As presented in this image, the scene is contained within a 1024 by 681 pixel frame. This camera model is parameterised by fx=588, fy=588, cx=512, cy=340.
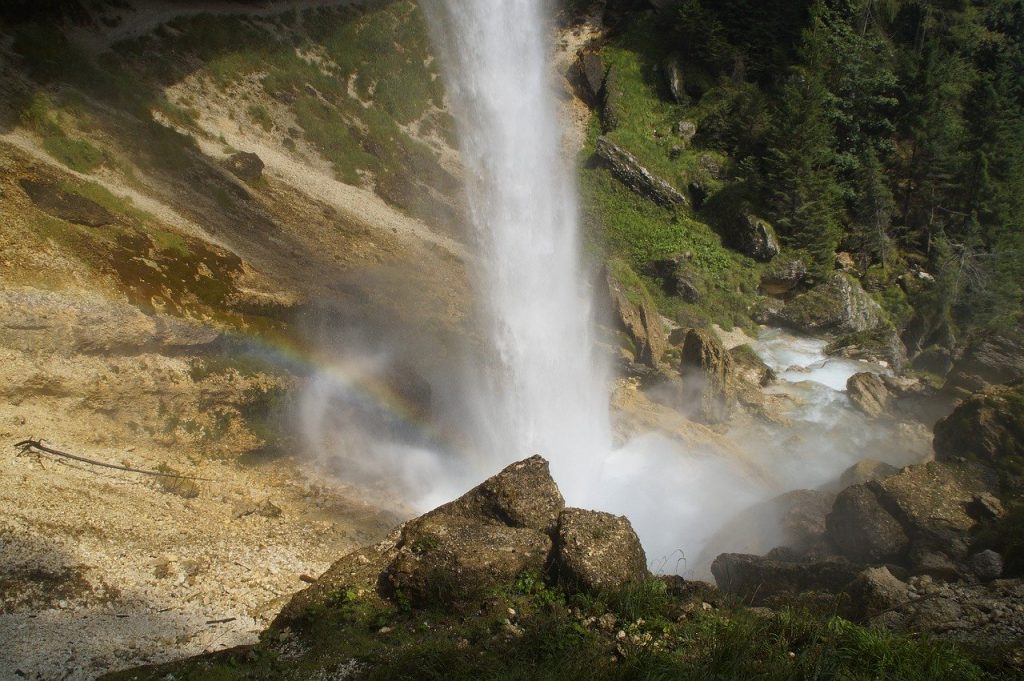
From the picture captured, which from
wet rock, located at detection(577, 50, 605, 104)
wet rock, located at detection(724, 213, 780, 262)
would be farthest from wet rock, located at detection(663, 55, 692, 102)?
wet rock, located at detection(724, 213, 780, 262)

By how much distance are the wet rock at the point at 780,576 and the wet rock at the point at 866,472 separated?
20.6ft

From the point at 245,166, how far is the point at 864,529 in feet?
81.2

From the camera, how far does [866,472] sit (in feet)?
54.1

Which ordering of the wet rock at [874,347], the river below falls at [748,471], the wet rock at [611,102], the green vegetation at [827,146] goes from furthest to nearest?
the wet rock at [611,102]
the green vegetation at [827,146]
the wet rock at [874,347]
the river below falls at [748,471]

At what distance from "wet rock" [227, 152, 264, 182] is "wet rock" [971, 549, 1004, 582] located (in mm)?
25613

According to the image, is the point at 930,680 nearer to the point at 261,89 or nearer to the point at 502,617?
the point at 502,617

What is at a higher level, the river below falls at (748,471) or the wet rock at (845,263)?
the wet rock at (845,263)

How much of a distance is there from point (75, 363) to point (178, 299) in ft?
10.3

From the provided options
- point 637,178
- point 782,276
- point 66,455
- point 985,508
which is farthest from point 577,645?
point 637,178

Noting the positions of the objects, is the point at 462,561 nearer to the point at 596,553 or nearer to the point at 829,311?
the point at 596,553

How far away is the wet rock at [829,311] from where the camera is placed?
3259 cm

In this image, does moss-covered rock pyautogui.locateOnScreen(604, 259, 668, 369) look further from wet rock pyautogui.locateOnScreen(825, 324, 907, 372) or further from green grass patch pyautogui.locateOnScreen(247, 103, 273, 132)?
green grass patch pyautogui.locateOnScreen(247, 103, 273, 132)

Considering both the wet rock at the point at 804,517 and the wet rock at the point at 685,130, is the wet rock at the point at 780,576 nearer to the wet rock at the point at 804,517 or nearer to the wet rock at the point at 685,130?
the wet rock at the point at 804,517

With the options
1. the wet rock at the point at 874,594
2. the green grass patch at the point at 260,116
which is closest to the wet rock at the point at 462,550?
the wet rock at the point at 874,594
